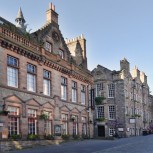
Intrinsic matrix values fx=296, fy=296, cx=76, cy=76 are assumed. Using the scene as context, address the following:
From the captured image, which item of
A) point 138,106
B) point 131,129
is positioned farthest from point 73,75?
point 138,106

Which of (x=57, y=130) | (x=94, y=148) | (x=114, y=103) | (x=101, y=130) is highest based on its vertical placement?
(x=114, y=103)

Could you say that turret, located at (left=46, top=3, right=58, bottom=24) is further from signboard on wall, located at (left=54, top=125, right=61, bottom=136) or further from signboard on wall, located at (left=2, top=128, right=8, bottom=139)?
signboard on wall, located at (left=2, top=128, right=8, bottom=139)

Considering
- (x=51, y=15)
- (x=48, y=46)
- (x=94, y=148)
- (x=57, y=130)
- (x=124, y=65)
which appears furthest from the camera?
(x=124, y=65)

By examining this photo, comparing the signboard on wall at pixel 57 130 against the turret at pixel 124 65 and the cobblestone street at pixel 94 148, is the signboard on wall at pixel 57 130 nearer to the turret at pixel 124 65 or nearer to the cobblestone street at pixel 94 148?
the cobblestone street at pixel 94 148

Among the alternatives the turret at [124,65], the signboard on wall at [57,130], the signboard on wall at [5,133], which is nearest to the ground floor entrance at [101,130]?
the turret at [124,65]

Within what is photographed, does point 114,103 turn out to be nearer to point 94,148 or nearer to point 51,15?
point 51,15

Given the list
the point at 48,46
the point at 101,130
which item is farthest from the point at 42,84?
the point at 101,130

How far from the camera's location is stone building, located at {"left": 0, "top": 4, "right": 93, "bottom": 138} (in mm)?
25002

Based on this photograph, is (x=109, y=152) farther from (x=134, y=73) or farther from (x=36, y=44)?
(x=134, y=73)

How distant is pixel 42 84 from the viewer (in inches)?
1171

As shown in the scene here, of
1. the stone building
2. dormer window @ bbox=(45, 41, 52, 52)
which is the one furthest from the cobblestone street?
dormer window @ bbox=(45, 41, 52, 52)

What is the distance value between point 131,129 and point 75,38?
22426mm

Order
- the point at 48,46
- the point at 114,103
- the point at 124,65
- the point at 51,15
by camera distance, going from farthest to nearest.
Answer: the point at 124,65 → the point at 114,103 → the point at 51,15 → the point at 48,46

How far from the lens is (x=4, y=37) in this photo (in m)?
24.7
